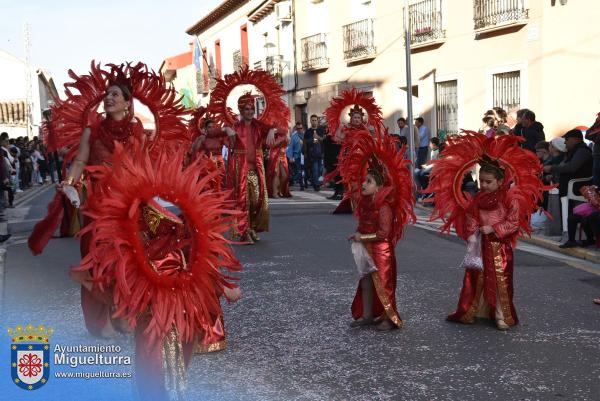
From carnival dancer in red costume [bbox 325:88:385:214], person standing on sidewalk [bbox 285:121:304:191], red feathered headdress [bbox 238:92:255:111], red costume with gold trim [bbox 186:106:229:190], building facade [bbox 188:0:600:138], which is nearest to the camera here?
red feathered headdress [bbox 238:92:255:111]

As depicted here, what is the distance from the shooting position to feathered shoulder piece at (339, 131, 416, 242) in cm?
618

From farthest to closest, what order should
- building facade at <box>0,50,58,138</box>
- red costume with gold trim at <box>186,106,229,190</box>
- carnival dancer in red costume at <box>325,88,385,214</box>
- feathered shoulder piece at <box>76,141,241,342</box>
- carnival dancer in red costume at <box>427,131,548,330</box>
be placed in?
building facade at <box>0,50,58,138</box>
carnival dancer in red costume at <box>325,88,385,214</box>
red costume with gold trim at <box>186,106,229,190</box>
carnival dancer in red costume at <box>427,131,548,330</box>
feathered shoulder piece at <box>76,141,241,342</box>

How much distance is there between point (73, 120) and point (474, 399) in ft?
12.8

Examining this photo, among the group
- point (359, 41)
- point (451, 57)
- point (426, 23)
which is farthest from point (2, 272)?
point (359, 41)

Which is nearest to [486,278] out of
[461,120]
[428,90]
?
[461,120]

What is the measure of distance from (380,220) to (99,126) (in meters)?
2.26

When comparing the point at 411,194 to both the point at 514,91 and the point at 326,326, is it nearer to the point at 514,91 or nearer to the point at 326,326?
the point at 326,326

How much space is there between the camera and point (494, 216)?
6367mm

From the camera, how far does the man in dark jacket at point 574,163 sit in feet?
34.3

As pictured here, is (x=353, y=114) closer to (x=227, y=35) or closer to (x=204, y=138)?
(x=204, y=138)

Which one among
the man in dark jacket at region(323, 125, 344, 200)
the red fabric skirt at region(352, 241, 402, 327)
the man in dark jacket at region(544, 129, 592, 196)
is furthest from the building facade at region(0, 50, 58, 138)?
the red fabric skirt at region(352, 241, 402, 327)

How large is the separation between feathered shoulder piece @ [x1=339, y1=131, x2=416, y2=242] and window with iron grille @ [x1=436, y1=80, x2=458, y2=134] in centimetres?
1493

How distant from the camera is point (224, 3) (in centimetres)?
4188

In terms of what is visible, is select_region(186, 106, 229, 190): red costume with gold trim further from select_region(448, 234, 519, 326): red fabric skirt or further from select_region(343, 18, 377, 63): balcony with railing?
select_region(343, 18, 377, 63): balcony with railing
